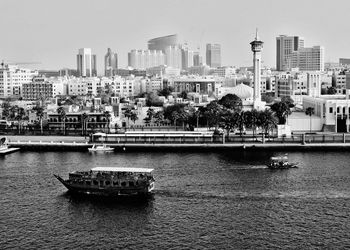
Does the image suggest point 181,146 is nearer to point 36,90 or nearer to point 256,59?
point 256,59

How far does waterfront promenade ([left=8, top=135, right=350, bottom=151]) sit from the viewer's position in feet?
150

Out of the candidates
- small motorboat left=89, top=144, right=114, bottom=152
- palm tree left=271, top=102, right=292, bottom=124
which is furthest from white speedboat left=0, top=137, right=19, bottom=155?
palm tree left=271, top=102, right=292, bottom=124

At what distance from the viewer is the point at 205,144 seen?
46625 mm

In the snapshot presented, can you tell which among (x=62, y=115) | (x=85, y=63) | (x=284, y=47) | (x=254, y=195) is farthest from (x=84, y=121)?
(x=85, y=63)

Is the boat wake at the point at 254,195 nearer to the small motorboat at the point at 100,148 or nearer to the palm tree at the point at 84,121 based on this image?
the small motorboat at the point at 100,148

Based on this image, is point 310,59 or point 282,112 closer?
point 282,112

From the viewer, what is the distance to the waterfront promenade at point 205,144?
45688 mm

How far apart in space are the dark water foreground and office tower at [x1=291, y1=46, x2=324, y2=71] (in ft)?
400

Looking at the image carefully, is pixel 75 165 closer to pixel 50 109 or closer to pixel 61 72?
pixel 50 109

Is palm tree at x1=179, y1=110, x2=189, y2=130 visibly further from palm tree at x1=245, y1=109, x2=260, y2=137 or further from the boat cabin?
the boat cabin

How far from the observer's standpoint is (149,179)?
101 feet

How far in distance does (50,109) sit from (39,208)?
A: 34.3 meters

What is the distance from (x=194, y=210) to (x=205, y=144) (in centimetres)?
1949

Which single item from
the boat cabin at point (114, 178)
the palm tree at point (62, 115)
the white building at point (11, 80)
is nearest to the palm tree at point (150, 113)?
the palm tree at point (62, 115)
